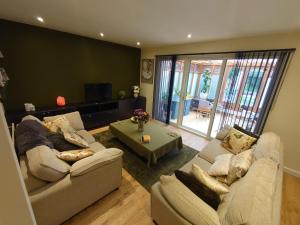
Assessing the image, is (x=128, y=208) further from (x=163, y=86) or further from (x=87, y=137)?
(x=163, y=86)

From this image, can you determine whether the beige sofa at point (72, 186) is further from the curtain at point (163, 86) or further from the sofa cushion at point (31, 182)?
the curtain at point (163, 86)

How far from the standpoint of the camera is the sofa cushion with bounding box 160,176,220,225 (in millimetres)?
978

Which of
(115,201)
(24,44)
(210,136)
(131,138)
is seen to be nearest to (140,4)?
(131,138)

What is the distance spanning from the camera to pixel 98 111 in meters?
3.93

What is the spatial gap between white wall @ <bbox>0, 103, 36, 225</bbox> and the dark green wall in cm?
319

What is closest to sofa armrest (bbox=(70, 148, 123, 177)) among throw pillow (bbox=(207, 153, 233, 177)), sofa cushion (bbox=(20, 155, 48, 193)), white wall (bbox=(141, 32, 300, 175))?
sofa cushion (bbox=(20, 155, 48, 193))

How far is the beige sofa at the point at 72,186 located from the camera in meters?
1.27

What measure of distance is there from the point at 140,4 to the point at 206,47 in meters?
2.07

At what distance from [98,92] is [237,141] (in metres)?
3.47

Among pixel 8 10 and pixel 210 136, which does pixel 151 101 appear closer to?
pixel 210 136

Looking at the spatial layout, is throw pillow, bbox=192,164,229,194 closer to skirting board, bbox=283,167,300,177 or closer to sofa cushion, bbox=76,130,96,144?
sofa cushion, bbox=76,130,96,144

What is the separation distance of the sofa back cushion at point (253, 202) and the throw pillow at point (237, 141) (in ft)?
2.86

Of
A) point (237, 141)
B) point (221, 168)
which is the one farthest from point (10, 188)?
point (237, 141)

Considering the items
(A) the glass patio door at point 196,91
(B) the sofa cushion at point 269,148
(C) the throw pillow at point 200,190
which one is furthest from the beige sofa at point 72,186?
(A) the glass patio door at point 196,91
